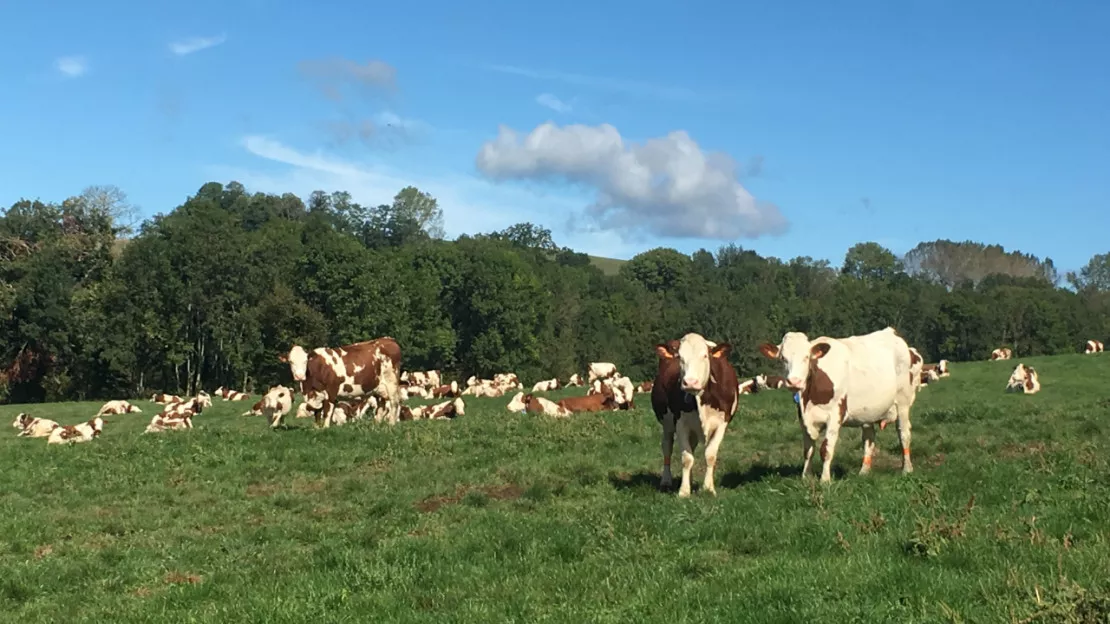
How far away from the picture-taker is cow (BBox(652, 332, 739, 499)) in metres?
12.8

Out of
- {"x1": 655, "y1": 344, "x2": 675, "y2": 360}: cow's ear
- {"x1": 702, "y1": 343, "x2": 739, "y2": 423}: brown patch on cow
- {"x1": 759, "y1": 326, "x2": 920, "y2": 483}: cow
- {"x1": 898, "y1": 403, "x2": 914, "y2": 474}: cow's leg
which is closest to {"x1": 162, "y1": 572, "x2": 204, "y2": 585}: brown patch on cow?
{"x1": 655, "y1": 344, "x2": 675, "y2": 360}: cow's ear

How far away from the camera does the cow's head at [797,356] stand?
13.0m

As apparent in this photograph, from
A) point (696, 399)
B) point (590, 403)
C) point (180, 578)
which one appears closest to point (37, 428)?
point (590, 403)

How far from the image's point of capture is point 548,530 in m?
10.6

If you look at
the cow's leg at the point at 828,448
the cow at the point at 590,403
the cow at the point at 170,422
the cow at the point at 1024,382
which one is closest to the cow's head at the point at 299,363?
the cow at the point at 170,422

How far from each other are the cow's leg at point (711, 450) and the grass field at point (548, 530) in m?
0.27

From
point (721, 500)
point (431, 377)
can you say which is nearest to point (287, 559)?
point (721, 500)

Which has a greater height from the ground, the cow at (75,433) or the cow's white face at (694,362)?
the cow's white face at (694,362)

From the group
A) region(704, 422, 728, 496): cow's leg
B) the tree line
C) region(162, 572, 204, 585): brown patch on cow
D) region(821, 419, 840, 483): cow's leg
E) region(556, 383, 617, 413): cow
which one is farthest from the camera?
the tree line

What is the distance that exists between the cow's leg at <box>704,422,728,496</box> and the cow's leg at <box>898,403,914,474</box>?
304 cm

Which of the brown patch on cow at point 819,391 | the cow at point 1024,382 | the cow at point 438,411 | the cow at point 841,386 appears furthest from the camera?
the cow at point 1024,382

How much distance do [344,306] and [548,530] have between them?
57765 mm

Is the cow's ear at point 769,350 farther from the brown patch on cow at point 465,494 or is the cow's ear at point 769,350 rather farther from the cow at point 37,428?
the cow at point 37,428

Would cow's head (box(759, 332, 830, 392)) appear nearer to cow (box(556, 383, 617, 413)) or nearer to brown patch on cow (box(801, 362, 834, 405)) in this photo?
brown patch on cow (box(801, 362, 834, 405))
